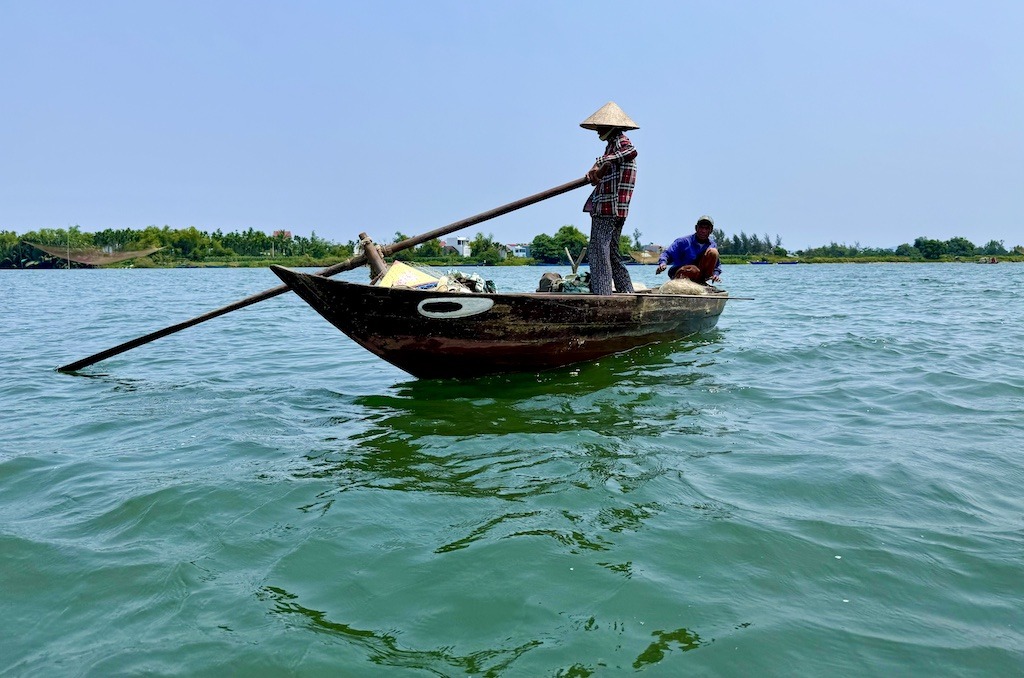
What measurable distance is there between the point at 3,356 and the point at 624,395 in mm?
7656

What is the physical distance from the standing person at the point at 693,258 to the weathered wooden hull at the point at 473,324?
6.56 ft

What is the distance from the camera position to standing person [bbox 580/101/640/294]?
6.43 meters

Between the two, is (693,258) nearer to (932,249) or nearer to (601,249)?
(601,249)

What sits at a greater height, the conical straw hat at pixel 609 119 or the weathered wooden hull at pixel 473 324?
the conical straw hat at pixel 609 119

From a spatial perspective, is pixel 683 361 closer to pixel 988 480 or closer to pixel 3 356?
pixel 988 480

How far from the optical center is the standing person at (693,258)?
28.2ft

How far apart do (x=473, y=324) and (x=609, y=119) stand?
2.51m

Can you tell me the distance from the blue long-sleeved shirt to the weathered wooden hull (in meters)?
2.09

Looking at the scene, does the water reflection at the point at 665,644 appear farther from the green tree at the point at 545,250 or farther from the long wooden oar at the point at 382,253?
the green tree at the point at 545,250

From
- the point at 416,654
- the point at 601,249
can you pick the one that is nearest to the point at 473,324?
the point at 601,249

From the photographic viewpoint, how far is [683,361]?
23.2ft

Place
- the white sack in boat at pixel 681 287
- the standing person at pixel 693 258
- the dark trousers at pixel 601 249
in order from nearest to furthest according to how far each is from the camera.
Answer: the dark trousers at pixel 601 249, the white sack in boat at pixel 681 287, the standing person at pixel 693 258

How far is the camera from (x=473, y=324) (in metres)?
5.43

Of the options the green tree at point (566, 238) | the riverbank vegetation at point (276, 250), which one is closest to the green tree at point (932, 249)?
the riverbank vegetation at point (276, 250)
